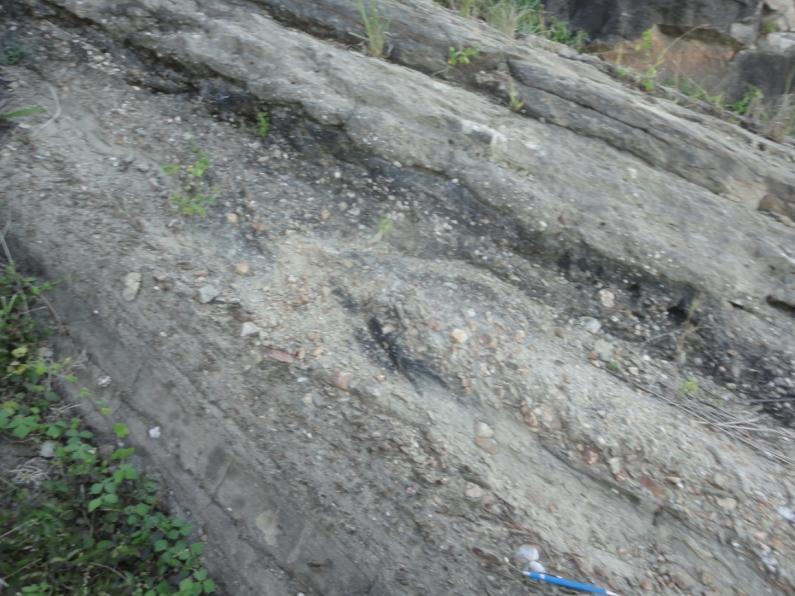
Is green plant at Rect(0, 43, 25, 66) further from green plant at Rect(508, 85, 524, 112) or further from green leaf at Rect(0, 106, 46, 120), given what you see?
green plant at Rect(508, 85, 524, 112)

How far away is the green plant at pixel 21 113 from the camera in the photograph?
3.06 m

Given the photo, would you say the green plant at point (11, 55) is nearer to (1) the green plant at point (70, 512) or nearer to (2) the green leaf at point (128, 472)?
(1) the green plant at point (70, 512)

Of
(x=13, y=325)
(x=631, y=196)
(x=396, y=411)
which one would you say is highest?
(x=631, y=196)

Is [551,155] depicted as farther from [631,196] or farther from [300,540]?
[300,540]

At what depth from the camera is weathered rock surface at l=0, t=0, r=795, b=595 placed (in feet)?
7.93

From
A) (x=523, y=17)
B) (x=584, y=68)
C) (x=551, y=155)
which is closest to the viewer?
(x=551, y=155)

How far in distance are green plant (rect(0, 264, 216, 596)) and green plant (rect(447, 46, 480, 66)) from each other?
237 cm

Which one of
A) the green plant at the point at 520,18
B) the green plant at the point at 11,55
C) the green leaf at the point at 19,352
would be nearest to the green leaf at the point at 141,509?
the green leaf at the point at 19,352

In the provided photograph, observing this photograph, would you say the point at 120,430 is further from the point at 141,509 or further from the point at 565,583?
the point at 565,583

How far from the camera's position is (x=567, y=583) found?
230 centimetres

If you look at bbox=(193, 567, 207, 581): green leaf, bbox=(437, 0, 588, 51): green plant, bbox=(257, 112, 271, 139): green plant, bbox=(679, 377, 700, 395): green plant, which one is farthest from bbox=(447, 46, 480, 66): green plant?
bbox=(193, 567, 207, 581): green leaf

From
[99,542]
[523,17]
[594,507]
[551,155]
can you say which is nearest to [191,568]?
[99,542]

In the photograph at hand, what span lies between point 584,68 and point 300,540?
305cm

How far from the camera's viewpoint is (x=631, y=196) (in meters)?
3.18
